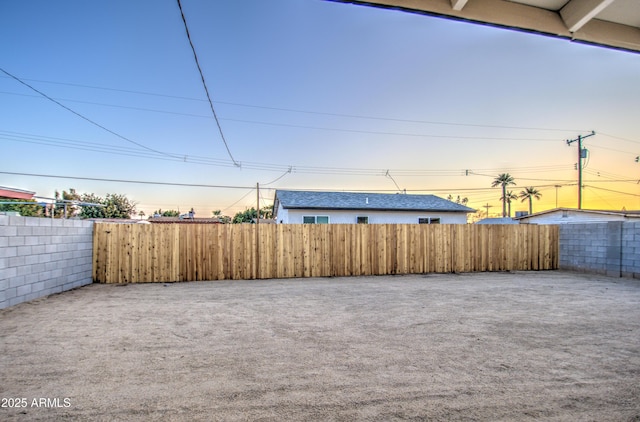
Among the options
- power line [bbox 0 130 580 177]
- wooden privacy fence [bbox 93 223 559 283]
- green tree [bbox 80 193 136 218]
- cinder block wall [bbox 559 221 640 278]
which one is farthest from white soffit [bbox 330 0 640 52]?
green tree [bbox 80 193 136 218]

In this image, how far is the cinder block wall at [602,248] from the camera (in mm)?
9070

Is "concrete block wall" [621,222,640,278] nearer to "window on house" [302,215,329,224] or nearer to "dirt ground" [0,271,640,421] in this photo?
"dirt ground" [0,271,640,421]

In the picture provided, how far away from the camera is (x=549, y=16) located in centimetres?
132

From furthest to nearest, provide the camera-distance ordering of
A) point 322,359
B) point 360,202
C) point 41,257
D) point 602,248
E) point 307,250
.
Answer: point 360,202 → point 602,248 → point 307,250 → point 41,257 → point 322,359

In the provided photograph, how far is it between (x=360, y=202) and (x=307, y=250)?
860cm

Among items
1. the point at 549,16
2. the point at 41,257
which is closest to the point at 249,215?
the point at 41,257

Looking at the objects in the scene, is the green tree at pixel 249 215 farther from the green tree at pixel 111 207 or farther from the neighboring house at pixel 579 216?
the neighboring house at pixel 579 216

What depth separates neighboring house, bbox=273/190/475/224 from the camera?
1622 cm

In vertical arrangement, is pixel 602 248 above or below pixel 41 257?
below

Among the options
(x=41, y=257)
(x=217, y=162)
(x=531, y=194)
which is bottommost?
(x=41, y=257)

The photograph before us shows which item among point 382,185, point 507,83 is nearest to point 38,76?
point 507,83

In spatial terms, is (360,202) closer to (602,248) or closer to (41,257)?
(602,248)

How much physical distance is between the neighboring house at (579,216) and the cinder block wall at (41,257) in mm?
18418

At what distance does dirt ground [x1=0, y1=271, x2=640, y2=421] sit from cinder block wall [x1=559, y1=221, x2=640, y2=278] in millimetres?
4244
